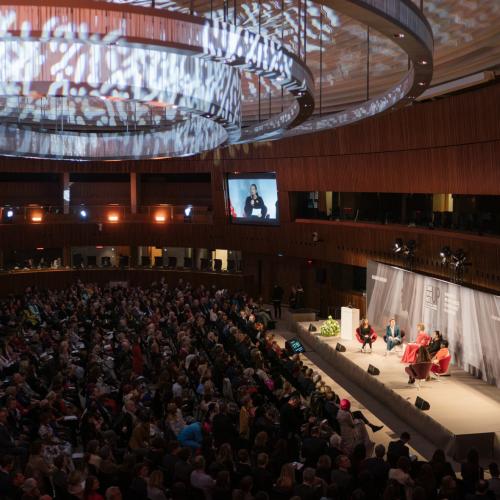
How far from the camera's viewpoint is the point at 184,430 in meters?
8.98

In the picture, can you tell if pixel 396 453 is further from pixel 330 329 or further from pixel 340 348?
pixel 330 329

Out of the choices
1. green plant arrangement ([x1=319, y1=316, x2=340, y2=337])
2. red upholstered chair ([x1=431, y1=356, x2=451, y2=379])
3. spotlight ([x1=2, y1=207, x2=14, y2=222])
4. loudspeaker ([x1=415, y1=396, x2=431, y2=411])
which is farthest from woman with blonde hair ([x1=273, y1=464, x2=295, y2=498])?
spotlight ([x1=2, y1=207, x2=14, y2=222])

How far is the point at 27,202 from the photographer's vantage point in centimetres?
2792

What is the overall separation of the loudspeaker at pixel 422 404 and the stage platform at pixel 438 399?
6cm

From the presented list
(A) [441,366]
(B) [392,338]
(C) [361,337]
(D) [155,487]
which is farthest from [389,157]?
(D) [155,487]

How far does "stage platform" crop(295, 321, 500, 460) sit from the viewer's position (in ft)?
35.4

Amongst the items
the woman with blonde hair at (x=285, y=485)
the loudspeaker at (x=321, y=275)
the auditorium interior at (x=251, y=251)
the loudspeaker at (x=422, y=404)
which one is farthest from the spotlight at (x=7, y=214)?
the woman with blonde hair at (x=285, y=485)

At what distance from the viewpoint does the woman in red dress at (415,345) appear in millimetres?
14626

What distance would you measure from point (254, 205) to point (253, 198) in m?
0.22

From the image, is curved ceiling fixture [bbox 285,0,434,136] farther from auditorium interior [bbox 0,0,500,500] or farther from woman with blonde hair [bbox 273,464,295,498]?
woman with blonde hair [bbox 273,464,295,498]

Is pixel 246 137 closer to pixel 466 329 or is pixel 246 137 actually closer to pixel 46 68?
pixel 466 329

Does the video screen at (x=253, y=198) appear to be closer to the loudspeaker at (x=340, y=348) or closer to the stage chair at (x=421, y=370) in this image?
the loudspeaker at (x=340, y=348)

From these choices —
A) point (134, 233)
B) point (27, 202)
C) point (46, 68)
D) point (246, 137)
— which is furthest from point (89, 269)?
point (46, 68)

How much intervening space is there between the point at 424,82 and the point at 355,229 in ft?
38.0
